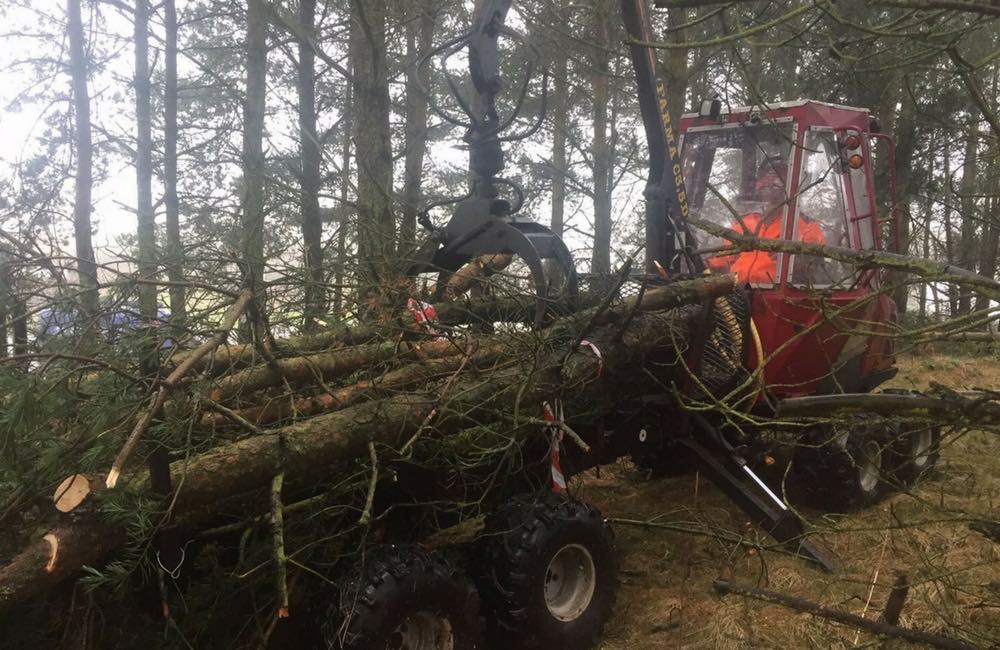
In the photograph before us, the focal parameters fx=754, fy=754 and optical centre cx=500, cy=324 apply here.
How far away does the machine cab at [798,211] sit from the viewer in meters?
4.82

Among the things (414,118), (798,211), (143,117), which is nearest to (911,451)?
(798,211)

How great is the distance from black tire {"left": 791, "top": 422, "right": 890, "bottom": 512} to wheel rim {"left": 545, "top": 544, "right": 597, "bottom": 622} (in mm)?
2150

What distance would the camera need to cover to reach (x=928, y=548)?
443 centimetres

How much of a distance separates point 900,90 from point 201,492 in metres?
10.9

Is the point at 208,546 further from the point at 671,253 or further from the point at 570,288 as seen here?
the point at 671,253

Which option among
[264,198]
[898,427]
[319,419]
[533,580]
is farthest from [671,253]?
[264,198]

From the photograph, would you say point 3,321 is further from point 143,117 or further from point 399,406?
point 143,117

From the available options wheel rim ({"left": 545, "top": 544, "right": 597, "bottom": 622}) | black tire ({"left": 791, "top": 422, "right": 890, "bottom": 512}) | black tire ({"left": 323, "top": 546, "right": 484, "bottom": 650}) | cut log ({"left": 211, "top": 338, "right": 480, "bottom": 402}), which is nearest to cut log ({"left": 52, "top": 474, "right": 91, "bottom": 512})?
cut log ({"left": 211, "top": 338, "right": 480, "bottom": 402})

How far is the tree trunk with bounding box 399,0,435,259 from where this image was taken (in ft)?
17.2

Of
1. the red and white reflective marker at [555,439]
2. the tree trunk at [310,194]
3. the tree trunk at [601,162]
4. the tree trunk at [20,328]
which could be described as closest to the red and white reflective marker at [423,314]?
the tree trunk at [310,194]

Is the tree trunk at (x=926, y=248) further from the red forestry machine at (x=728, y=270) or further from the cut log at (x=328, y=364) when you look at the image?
the cut log at (x=328, y=364)

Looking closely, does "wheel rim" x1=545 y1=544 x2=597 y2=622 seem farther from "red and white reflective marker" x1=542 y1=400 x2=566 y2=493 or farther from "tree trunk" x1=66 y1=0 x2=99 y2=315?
"tree trunk" x1=66 y1=0 x2=99 y2=315

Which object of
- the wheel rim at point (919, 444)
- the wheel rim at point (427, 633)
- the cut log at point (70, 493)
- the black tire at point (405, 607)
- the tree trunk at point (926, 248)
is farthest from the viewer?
the wheel rim at point (919, 444)

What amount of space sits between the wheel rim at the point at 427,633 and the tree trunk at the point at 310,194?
153 centimetres
